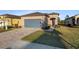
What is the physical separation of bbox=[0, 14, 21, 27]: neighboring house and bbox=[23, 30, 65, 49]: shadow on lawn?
0.49 m

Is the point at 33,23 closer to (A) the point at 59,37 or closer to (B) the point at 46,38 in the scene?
(B) the point at 46,38

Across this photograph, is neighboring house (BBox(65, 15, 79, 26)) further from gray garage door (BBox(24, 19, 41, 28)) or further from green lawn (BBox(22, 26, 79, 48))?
gray garage door (BBox(24, 19, 41, 28))

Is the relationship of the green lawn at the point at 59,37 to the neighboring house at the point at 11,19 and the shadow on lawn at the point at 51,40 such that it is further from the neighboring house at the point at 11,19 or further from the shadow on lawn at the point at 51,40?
the neighboring house at the point at 11,19

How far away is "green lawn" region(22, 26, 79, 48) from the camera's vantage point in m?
3.38

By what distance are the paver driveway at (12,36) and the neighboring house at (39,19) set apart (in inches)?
4.7

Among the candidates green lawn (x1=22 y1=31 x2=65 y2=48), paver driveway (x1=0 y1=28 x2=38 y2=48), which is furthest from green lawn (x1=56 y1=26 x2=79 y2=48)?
paver driveway (x1=0 y1=28 x2=38 y2=48)

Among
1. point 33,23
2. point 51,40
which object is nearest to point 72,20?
point 51,40

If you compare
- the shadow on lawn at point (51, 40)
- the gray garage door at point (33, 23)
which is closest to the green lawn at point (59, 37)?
the shadow on lawn at point (51, 40)

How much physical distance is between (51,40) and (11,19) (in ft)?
2.74

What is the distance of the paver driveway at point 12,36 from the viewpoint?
344 cm

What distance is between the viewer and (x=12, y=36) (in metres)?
3.49
